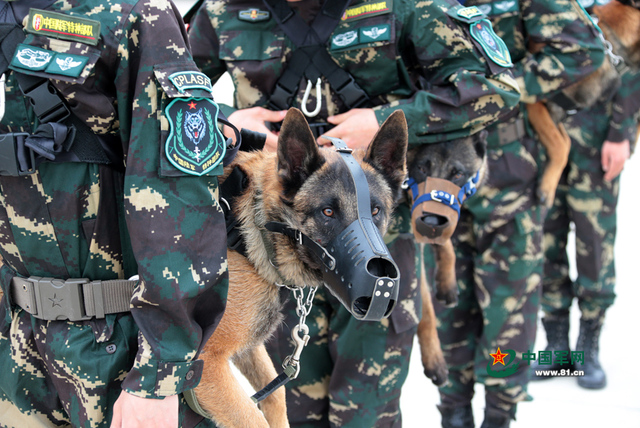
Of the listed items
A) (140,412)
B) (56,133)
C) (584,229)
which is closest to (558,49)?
(584,229)

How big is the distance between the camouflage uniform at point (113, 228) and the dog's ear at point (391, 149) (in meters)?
0.53

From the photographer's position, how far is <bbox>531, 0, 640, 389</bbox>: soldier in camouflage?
13.5 feet

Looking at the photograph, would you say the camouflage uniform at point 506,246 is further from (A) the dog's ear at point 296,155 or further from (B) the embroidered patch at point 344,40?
(A) the dog's ear at point 296,155

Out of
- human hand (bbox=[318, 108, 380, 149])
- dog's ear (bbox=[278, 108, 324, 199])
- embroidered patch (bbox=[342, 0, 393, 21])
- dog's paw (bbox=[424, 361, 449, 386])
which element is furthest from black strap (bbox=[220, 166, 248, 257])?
dog's paw (bbox=[424, 361, 449, 386])

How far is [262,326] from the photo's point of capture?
1.79 meters

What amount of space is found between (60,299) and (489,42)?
5.96ft

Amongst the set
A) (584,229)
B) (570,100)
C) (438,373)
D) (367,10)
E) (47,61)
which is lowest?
(584,229)

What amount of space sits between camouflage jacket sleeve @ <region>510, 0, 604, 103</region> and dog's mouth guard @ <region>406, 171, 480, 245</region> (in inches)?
34.3

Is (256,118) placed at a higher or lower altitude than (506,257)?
higher

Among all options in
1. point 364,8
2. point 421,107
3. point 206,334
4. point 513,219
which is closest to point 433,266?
point 513,219

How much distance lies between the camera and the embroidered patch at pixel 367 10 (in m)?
2.25

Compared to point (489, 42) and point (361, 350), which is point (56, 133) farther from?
point (489, 42)

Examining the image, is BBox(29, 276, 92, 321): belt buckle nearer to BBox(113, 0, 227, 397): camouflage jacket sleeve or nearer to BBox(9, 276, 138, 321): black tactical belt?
BBox(9, 276, 138, 321): black tactical belt

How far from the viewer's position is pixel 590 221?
432 cm
